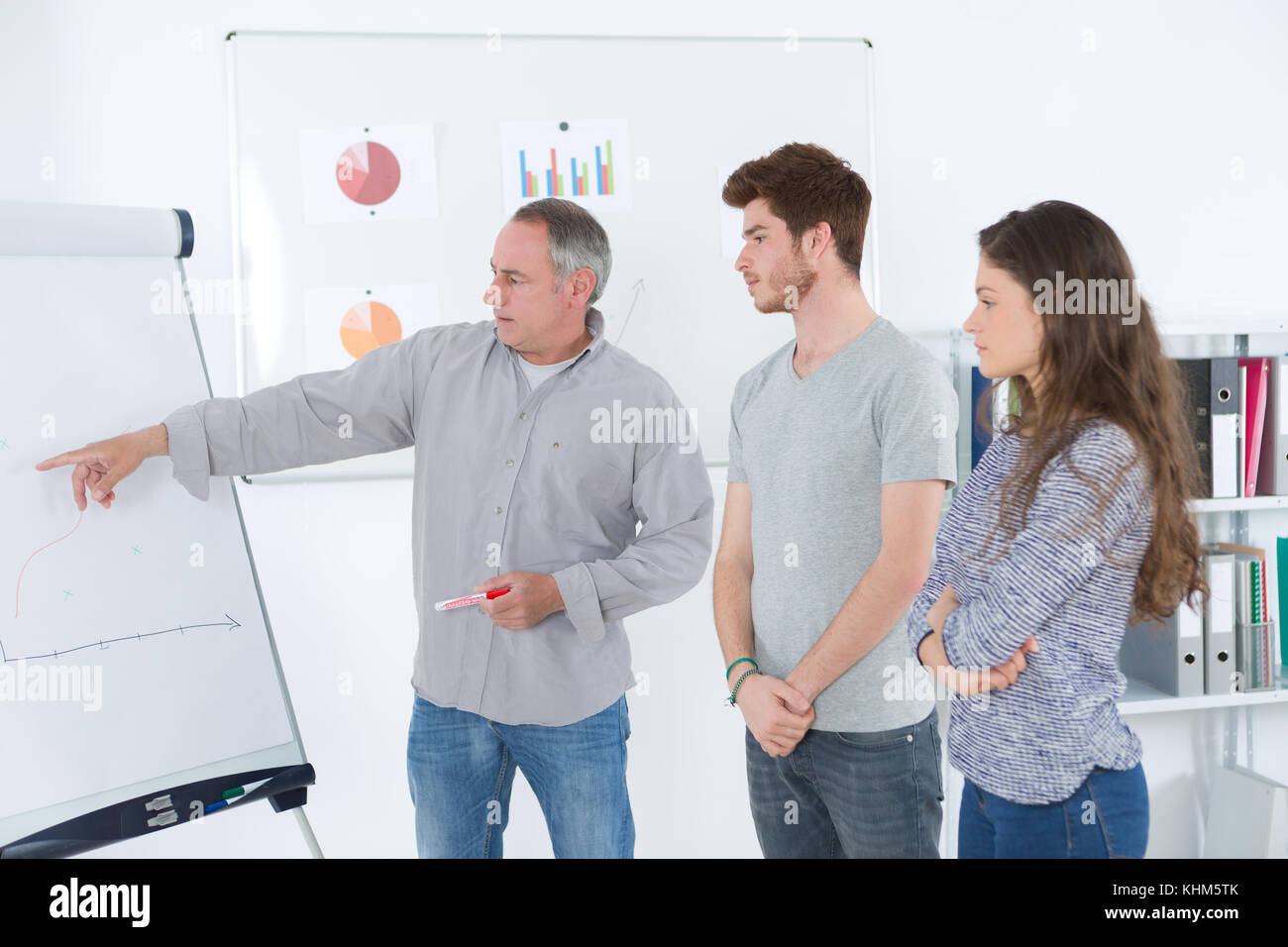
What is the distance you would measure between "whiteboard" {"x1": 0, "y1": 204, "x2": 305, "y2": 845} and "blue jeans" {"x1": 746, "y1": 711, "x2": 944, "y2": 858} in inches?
31.1

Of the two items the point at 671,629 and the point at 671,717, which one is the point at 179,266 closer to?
the point at 671,629

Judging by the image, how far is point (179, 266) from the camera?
156cm

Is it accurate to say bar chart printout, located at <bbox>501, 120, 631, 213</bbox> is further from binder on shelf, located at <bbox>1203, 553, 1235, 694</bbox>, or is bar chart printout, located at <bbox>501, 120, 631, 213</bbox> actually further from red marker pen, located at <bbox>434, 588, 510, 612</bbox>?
binder on shelf, located at <bbox>1203, 553, 1235, 694</bbox>

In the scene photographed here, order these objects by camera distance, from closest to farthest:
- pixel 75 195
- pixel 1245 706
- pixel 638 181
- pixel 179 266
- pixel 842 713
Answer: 1. pixel 842 713
2. pixel 179 266
3. pixel 75 195
4. pixel 638 181
5. pixel 1245 706

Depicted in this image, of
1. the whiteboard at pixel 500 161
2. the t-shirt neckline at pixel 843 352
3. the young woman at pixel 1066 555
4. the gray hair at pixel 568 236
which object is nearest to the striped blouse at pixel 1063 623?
the young woman at pixel 1066 555

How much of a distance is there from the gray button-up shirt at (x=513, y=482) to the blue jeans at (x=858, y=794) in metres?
0.32

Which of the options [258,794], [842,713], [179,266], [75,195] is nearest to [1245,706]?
[842,713]

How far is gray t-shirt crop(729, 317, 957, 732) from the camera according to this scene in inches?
50.1

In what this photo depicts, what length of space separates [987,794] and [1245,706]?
1.68m

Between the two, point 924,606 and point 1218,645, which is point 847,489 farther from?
point 1218,645

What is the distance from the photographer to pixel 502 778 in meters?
1.50

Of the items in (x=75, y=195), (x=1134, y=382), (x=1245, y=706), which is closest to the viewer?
(x=1134, y=382)

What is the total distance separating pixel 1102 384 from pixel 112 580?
1372 millimetres

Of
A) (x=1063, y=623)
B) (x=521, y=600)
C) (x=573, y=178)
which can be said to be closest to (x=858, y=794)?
(x=1063, y=623)
